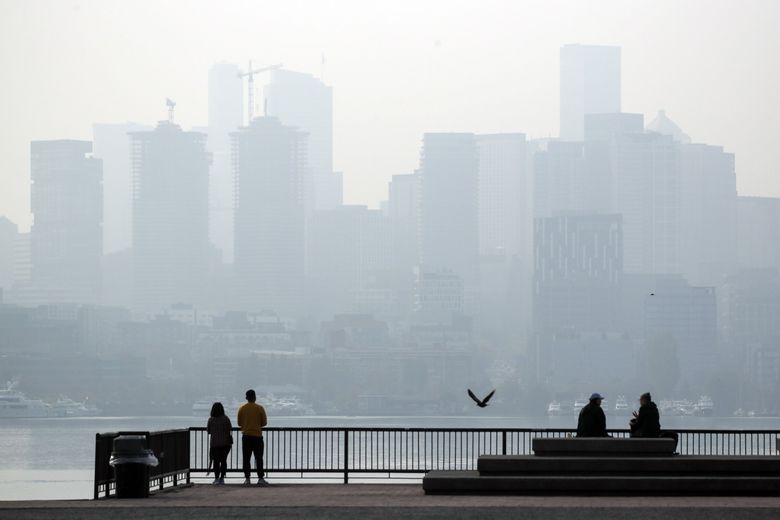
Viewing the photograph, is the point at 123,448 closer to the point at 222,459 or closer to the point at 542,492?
the point at 222,459

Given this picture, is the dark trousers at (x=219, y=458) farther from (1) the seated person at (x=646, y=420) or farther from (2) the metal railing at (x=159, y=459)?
(1) the seated person at (x=646, y=420)

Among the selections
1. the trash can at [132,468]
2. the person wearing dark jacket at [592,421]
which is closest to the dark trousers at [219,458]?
the trash can at [132,468]

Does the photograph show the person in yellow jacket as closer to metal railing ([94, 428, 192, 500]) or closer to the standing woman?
the standing woman

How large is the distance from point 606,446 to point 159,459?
8.03 metres

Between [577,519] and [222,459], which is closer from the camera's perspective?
[577,519]

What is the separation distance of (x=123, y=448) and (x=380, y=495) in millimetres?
4603

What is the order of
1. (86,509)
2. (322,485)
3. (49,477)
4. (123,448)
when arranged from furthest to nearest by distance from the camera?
1. (49,477)
2. (322,485)
3. (123,448)
4. (86,509)

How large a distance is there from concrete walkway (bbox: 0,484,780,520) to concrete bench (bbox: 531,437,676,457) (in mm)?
1404

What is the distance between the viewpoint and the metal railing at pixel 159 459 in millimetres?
27094

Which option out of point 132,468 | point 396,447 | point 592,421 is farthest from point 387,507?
point 396,447

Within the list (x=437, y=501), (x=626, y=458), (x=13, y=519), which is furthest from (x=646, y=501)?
(x=13, y=519)

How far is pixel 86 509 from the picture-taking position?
2483cm

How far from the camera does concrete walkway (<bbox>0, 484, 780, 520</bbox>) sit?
76.6 feet

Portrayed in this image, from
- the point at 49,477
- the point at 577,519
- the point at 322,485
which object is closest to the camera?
the point at 577,519
